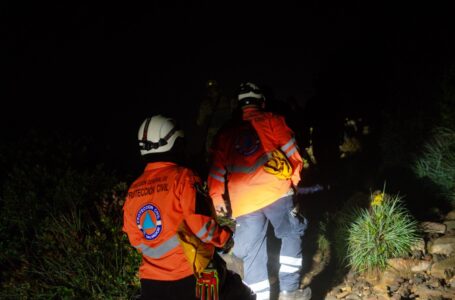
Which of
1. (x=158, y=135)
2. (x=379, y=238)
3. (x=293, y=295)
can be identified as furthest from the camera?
(x=379, y=238)

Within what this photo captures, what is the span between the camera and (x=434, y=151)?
6.10m

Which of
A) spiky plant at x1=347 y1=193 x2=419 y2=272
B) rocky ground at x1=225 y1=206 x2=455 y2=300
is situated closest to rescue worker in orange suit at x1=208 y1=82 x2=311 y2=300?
rocky ground at x1=225 y1=206 x2=455 y2=300

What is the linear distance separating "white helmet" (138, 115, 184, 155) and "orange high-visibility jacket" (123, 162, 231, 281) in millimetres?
123

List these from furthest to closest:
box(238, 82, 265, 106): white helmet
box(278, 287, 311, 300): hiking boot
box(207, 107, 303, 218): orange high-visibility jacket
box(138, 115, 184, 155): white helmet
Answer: box(278, 287, 311, 300): hiking boot, box(238, 82, 265, 106): white helmet, box(207, 107, 303, 218): orange high-visibility jacket, box(138, 115, 184, 155): white helmet

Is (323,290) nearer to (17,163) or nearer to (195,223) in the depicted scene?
(195,223)

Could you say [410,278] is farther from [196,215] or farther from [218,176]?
[196,215]

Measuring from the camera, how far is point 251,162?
352cm

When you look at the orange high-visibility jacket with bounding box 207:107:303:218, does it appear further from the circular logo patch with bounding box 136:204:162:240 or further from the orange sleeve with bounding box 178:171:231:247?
the circular logo patch with bounding box 136:204:162:240

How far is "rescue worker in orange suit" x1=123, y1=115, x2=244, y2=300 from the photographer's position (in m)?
2.54

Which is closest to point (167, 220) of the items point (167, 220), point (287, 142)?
point (167, 220)

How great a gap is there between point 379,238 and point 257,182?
164 cm

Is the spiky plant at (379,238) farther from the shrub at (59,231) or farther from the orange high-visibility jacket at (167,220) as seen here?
the shrub at (59,231)

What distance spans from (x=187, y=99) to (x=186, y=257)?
18.5 ft

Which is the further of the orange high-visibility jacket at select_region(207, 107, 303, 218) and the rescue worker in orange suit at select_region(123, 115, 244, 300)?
the orange high-visibility jacket at select_region(207, 107, 303, 218)
